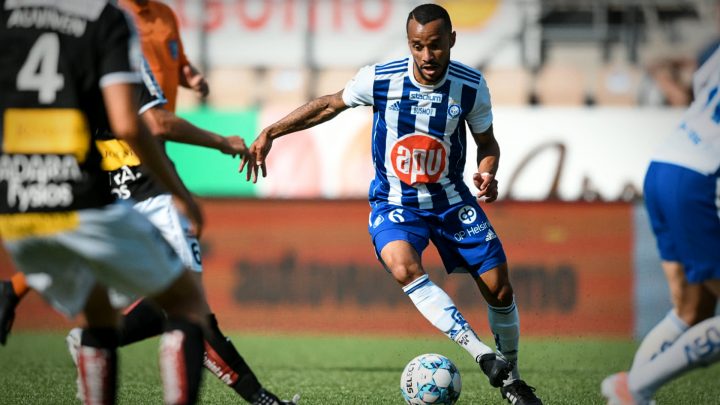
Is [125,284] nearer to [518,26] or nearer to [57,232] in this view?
[57,232]

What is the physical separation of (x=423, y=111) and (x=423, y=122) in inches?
2.6

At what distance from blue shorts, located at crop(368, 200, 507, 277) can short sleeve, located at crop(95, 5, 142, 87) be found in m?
2.84

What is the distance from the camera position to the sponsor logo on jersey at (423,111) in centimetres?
656

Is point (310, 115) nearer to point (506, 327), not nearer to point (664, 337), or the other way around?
point (506, 327)

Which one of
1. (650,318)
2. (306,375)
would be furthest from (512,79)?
(306,375)

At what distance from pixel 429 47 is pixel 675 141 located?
2.08m

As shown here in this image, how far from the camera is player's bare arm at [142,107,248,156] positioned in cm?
512

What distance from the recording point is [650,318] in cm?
1175

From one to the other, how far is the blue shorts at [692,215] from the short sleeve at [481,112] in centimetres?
200

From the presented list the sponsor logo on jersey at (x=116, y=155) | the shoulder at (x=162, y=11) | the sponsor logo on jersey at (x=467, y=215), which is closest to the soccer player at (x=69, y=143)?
the sponsor logo on jersey at (x=116, y=155)

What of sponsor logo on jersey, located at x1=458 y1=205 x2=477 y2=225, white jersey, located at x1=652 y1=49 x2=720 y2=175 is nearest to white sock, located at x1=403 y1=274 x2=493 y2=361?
sponsor logo on jersey, located at x1=458 y1=205 x2=477 y2=225

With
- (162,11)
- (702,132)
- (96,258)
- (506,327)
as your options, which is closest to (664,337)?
(702,132)

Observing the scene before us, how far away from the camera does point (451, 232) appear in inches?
260

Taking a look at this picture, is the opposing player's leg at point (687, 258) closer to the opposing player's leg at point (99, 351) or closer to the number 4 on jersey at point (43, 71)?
the opposing player's leg at point (99, 351)
